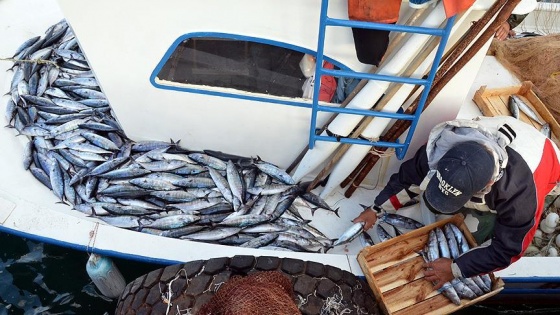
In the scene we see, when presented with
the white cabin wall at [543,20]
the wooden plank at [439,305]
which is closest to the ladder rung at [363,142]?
the wooden plank at [439,305]

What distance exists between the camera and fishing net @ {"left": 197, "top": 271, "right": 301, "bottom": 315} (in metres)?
2.36

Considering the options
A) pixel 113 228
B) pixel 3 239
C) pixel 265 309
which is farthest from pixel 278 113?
pixel 3 239

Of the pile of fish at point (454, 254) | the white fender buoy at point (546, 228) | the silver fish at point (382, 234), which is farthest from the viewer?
the white fender buoy at point (546, 228)

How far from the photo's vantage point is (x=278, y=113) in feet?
12.7

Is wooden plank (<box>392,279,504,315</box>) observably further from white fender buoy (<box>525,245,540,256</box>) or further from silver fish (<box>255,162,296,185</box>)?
silver fish (<box>255,162,296,185</box>)

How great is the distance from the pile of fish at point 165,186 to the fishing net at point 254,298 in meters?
1.38

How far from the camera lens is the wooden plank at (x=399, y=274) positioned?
390 centimetres

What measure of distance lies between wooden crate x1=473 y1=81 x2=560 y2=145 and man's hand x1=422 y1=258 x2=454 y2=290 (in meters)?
1.88

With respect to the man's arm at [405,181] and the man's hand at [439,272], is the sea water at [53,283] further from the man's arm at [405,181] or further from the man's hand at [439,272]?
the man's arm at [405,181]

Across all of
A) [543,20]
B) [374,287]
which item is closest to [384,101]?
[374,287]

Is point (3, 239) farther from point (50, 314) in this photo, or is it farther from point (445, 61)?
point (445, 61)

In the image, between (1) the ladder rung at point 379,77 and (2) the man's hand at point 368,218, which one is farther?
(2) the man's hand at point 368,218

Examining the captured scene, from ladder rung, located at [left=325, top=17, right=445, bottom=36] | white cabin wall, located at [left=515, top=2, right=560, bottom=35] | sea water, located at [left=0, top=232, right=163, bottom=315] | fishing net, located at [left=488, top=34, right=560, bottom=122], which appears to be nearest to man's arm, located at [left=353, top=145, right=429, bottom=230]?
ladder rung, located at [left=325, top=17, right=445, bottom=36]

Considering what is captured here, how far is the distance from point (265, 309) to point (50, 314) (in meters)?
3.05
